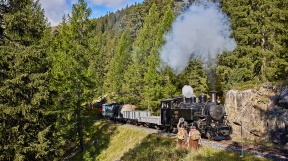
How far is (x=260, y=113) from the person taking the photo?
19203 millimetres

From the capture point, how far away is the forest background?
13.3 metres

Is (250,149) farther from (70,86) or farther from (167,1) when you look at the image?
(167,1)

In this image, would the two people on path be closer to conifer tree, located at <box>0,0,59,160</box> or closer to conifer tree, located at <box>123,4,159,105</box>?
conifer tree, located at <box>0,0,59,160</box>

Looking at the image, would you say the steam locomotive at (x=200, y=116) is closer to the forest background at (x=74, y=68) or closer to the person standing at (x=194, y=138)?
the person standing at (x=194, y=138)

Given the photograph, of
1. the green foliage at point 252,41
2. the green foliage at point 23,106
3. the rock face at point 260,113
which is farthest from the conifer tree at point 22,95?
the green foliage at point 252,41

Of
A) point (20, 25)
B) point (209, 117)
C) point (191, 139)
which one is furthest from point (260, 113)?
point (20, 25)

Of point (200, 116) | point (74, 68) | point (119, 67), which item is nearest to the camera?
point (200, 116)

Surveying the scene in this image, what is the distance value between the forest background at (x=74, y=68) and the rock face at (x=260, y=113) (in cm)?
263

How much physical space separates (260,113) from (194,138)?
766 cm

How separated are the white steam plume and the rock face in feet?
31.5

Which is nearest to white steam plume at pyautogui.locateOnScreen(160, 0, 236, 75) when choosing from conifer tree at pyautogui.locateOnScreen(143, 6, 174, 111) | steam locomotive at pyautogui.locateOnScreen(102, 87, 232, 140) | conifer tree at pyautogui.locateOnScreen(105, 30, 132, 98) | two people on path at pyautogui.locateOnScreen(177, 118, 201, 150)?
conifer tree at pyautogui.locateOnScreen(143, 6, 174, 111)

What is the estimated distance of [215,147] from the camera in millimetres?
15016

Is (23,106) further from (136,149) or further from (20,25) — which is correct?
(136,149)

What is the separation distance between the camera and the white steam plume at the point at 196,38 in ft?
97.5
